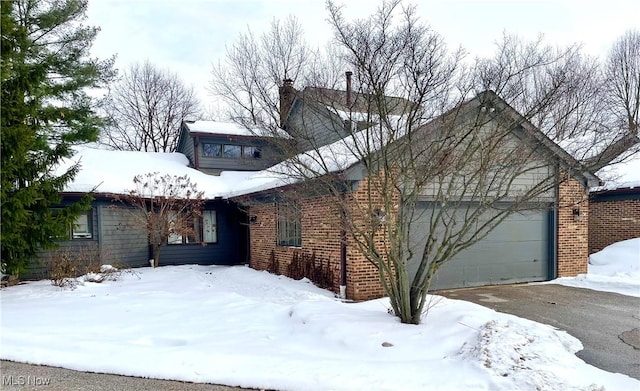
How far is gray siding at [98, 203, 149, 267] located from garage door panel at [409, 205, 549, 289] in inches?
350

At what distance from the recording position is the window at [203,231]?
13727 mm

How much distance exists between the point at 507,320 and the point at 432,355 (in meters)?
1.65

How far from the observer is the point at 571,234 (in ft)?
32.8

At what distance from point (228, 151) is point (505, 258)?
11.0m

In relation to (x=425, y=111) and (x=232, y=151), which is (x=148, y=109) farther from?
(x=425, y=111)

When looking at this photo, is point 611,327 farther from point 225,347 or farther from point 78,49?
point 78,49

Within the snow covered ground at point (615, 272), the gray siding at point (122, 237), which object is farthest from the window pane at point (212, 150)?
the snow covered ground at point (615, 272)

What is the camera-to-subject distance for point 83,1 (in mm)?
12266

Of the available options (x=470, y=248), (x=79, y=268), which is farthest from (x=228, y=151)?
(x=470, y=248)

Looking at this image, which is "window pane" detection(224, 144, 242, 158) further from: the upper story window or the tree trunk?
the tree trunk

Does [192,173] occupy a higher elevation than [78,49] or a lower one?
lower

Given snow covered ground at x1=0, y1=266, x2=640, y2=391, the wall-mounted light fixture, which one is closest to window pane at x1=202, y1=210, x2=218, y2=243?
snow covered ground at x1=0, y1=266, x2=640, y2=391

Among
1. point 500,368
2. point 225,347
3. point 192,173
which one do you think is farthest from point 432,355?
point 192,173

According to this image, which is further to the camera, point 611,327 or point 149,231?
point 149,231
